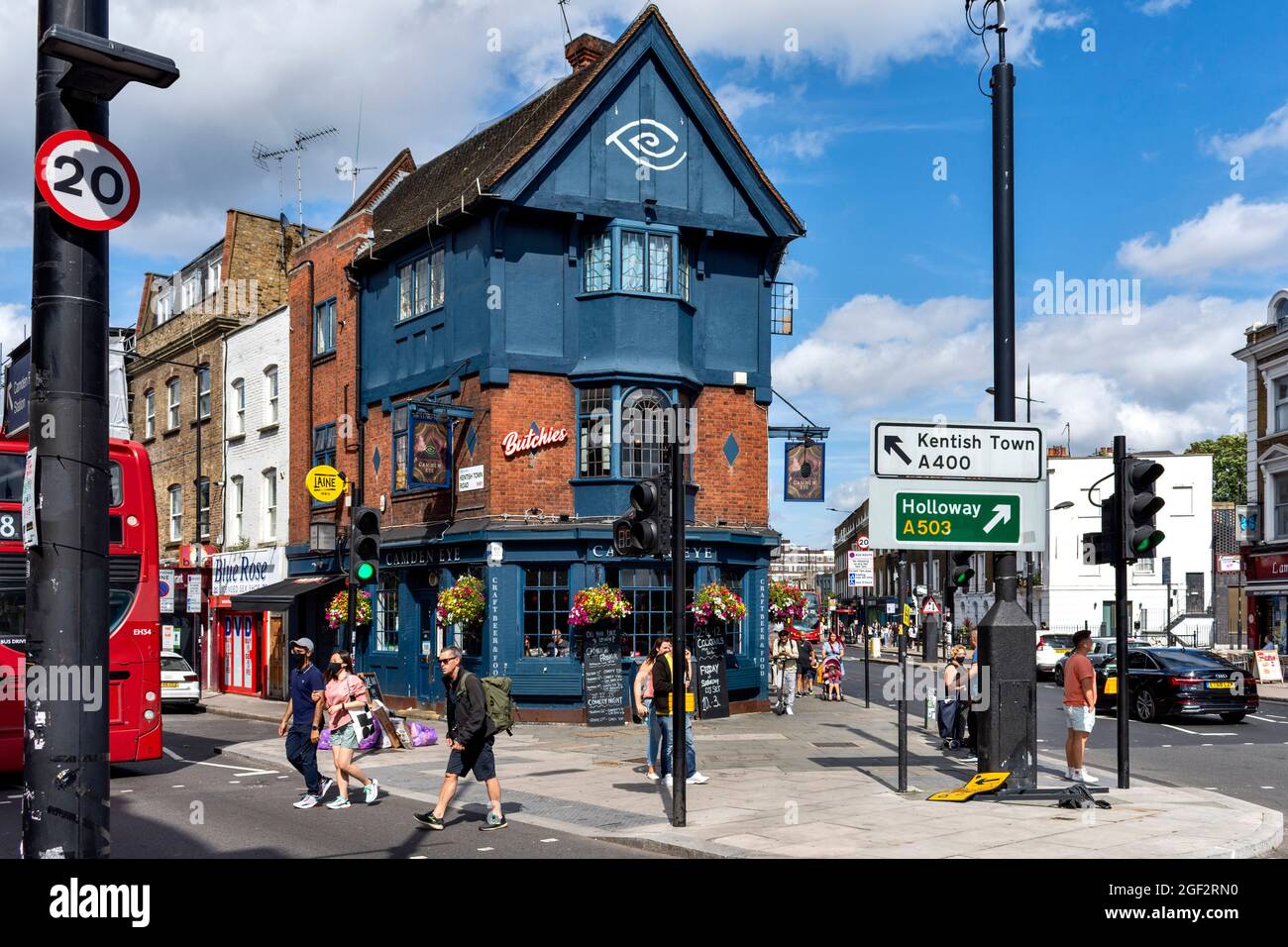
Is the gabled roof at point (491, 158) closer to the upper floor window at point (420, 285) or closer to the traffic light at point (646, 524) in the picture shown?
the upper floor window at point (420, 285)

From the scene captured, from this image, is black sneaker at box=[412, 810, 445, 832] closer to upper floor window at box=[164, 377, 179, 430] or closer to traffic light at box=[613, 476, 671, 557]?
traffic light at box=[613, 476, 671, 557]

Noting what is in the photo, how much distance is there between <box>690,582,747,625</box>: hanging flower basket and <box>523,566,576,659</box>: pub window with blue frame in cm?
244

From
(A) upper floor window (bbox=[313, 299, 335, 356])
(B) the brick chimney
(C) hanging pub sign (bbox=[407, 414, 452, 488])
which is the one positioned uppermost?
(B) the brick chimney

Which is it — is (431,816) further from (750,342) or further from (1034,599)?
(1034,599)

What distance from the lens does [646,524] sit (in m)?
12.3

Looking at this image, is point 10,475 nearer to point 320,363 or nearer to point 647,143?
point 647,143

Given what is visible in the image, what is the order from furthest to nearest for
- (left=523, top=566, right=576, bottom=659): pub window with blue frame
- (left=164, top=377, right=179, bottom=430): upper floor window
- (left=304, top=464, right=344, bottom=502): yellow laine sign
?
(left=164, top=377, right=179, bottom=430): upper floor window < (left=304, top=464, right=344, bottom=502): yellow laine sign < (left=523, top=566, right=576, bottom=659): pub window with blue frame

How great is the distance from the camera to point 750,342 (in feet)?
84.9

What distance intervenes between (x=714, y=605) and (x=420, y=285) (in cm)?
951

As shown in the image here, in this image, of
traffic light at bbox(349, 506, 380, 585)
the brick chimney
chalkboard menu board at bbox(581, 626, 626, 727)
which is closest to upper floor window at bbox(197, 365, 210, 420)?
the brick chimney

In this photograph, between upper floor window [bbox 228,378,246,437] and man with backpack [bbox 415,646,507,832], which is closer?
man with backpack [bbox 415,646,507,832]

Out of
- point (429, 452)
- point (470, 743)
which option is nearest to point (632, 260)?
point (429, 452)

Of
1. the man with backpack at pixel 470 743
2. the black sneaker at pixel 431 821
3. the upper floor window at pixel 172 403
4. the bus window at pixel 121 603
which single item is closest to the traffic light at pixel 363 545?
the bus window at pixel 121 603

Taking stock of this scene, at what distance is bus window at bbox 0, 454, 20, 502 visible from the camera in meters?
14.4
